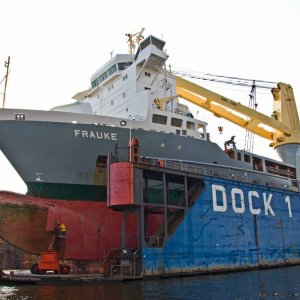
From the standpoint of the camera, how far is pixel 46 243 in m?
21.4

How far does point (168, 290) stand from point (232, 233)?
32.4 ft

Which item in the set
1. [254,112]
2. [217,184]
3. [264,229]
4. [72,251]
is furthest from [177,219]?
[254,112]

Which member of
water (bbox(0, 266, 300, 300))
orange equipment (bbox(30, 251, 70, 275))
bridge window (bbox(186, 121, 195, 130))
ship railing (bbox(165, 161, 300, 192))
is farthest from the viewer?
bridge window (bbox(186, 121, 195, 130))

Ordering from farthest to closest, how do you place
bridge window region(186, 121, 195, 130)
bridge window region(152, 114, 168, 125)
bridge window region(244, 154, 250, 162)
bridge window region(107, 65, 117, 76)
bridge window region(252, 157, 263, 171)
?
bridge window region(252, 157, 263, 171) → bridge window region(244, 154, 250, 162) → bridge window region(107, 65, 117, 76) → bridge window region(186, 121, 195, 130) → bridge window region(152, 114, 168, 125)

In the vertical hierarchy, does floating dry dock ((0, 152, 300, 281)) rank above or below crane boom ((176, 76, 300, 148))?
below

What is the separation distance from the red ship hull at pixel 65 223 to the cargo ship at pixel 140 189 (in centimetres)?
5

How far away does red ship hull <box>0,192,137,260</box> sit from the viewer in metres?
21.3

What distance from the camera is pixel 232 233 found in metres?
24.7

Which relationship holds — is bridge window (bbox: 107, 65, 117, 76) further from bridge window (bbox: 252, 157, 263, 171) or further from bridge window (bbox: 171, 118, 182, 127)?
bridge window (bbox: 252, 157, 263, 171)

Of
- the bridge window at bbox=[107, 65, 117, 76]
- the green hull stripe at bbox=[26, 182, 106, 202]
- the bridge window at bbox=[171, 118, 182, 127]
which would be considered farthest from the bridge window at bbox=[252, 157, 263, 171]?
the green hull stripe at bbox=[26, 182, 106, 202]

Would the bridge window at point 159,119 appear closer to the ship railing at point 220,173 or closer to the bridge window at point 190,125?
the bridge window at point 190,125

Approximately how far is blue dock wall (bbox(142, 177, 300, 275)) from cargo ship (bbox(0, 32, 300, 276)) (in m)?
0.07

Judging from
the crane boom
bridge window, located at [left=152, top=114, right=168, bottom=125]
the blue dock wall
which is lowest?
the blue dock wall

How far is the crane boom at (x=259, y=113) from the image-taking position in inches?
1298
